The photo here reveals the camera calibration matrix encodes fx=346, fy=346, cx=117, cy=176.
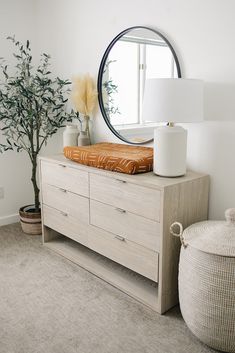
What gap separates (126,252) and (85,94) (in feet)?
4.44

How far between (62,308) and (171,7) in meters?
1.98

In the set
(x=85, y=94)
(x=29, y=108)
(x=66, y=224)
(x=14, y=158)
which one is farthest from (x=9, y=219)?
(x=85, y=94)

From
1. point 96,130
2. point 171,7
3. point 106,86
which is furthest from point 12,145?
point 171,7

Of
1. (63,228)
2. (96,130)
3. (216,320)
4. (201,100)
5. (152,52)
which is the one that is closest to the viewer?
(216,320)

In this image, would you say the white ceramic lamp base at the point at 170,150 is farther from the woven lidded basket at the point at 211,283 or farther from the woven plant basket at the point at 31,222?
the woven plant basket at the point at 31,222

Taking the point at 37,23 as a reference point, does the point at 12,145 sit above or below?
below

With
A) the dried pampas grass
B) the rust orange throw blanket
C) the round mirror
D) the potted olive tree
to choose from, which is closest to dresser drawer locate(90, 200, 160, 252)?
the rust orange throw blanket

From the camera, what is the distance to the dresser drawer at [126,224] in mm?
1970

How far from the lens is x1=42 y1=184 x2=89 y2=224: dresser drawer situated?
247cm

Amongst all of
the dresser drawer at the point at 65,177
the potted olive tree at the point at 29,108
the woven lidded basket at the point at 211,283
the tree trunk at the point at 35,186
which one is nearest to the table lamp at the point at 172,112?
the woven lidded basket at the point at 211,283

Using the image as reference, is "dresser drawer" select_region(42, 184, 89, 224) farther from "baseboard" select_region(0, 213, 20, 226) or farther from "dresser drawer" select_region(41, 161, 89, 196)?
"baseboard" select_region(0, 213, 20, 226)

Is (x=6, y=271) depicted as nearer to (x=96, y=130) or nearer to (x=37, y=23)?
(x=96, y=130)

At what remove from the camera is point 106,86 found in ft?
9.08

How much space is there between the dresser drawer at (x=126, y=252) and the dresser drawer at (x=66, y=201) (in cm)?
14
